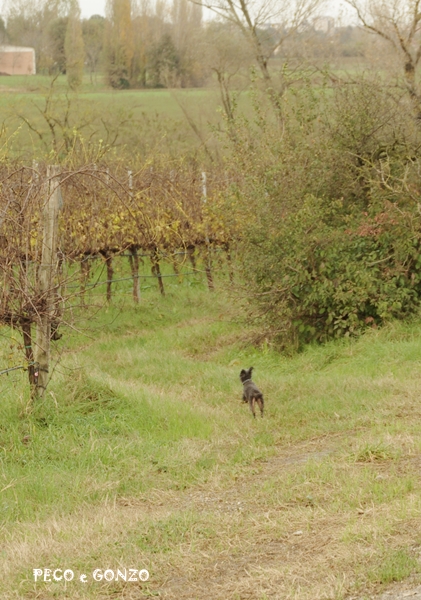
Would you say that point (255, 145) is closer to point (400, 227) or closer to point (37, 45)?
point (400, 227)

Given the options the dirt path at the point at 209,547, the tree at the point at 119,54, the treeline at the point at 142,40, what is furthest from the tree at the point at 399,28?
the tree at the point at 119,54

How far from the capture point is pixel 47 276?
7793 mm

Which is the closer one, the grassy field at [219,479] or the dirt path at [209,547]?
the dirt path at [209,547]

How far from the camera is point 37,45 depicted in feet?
187

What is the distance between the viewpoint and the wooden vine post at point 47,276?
7766 millimetres

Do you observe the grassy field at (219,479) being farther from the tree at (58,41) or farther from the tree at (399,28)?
the tree at (58,41)

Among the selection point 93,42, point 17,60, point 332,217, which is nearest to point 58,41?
point 93,42

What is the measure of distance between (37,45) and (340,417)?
54148 mm

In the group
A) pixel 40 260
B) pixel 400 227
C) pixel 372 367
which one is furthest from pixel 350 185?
pixel 40 260

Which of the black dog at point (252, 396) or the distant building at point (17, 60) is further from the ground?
the distant building at point (17, 60)

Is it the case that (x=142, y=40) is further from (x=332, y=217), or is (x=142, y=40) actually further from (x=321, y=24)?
(x=332, y=217)

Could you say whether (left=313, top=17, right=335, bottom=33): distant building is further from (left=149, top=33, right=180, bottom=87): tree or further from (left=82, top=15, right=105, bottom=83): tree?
(left=82, top=15, right=105, bottom=83): tree

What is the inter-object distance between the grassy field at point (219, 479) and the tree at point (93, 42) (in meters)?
49.5

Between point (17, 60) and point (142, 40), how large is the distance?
545 inches
